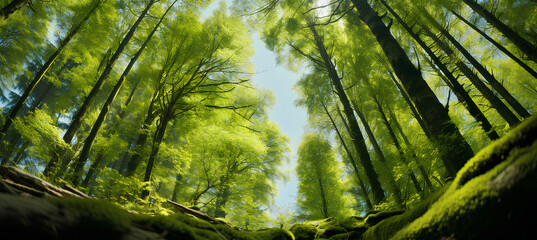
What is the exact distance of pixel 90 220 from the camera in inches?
30.9

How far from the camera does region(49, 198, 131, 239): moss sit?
76 cm

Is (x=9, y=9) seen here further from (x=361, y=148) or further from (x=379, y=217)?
→ (x=361, y=148)

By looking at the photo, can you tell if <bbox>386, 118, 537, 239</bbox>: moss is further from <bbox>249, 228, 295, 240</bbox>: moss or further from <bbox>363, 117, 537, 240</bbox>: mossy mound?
<bbox>249, 228, 295, 240</bbox>: moss

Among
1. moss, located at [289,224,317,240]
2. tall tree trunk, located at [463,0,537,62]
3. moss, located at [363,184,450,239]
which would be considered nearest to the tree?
tall tree trunk, located at [463,0,537,62]

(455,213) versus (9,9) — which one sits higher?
(9,9)

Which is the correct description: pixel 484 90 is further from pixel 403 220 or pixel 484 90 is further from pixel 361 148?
pixel 403 220

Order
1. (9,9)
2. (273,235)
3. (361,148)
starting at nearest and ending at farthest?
1. (273,235)
2. (9,9)
3. (361,148)

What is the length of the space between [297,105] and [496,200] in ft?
33.9

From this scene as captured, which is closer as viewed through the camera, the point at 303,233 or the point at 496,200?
the point at 496,200

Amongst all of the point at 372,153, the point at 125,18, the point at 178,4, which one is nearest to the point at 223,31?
the point at 178,4

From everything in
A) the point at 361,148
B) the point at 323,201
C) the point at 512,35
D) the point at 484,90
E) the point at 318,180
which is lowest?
the point at 323,201

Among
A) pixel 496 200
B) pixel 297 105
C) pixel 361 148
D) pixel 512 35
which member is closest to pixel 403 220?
pixel 496 200

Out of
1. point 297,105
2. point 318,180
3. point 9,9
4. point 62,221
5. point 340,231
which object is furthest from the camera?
point 318,180

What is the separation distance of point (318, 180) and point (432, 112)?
10.2m
